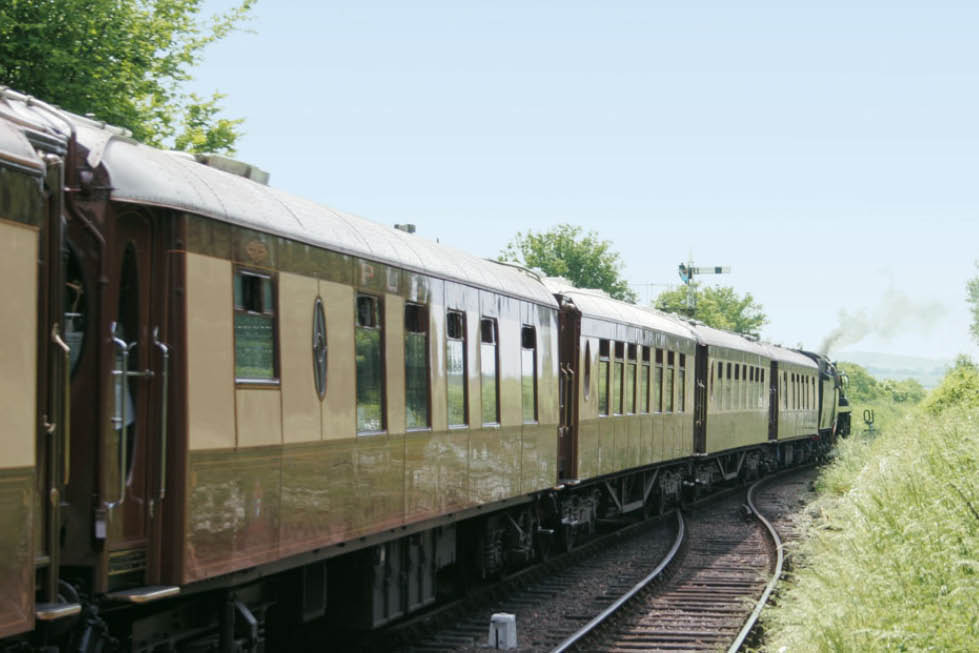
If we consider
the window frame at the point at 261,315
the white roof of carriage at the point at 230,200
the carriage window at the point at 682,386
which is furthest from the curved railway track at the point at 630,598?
the window frame at the point at 261,315

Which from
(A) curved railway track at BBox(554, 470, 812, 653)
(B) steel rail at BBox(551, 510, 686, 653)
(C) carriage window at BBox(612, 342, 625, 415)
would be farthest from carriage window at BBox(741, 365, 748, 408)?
(C) carriage window at BBox(612, 342, 625, 415)

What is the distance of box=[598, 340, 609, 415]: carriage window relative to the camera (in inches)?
695

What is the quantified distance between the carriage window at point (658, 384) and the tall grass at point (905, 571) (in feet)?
29.7

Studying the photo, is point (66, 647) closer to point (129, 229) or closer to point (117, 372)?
point (117, 372)

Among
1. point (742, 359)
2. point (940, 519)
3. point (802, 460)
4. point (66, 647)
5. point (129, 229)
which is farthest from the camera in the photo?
point (802, 460)

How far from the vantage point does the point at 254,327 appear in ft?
25.8

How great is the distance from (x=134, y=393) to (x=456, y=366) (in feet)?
17.0

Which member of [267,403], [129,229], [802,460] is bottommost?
[802,460]

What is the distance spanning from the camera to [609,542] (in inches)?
749

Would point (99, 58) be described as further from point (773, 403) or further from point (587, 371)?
point (773, 403)

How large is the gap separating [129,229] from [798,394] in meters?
33.9

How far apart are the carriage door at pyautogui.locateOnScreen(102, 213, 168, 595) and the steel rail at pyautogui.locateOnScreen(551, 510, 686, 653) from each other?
4.94 m

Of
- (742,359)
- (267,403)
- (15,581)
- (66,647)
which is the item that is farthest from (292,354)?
(742,359)

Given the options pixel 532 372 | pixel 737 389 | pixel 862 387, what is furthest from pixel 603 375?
pixel 862 387
